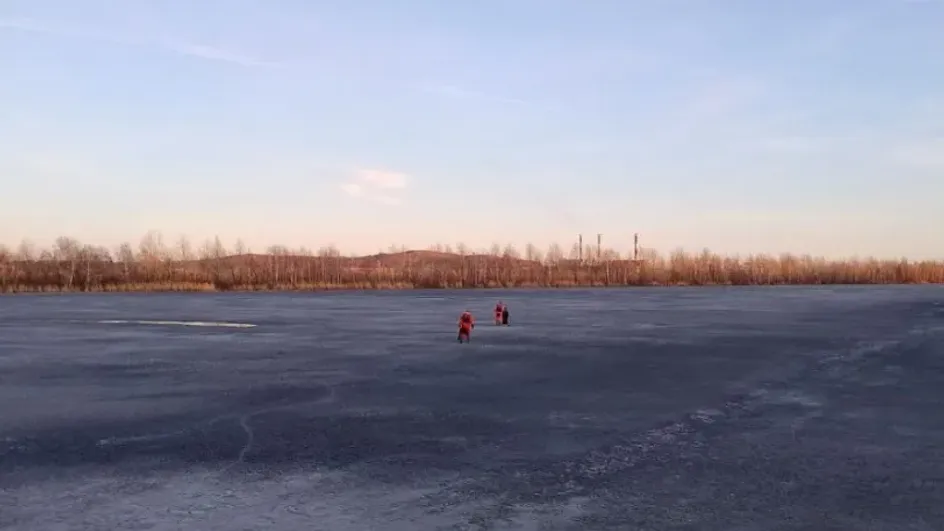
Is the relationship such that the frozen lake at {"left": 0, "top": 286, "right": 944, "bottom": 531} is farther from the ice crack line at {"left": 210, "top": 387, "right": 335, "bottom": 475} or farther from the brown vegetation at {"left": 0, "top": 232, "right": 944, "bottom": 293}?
the brown vegetation at {"left": 0, "top": 232, "right": 944, "bottom": 293}

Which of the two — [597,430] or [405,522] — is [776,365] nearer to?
[597,430]

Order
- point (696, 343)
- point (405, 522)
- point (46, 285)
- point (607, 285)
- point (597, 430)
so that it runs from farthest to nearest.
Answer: point (607, 285)
point (46, 285)
point (696, 343)
point (597, 430)
point (405, 522)

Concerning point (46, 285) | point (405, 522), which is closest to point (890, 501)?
point (405, 522)

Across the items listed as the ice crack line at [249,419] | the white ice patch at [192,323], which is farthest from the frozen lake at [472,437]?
the white ice patch at [192,323]

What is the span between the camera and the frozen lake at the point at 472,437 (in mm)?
5770

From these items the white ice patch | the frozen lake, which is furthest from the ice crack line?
the white ice patch

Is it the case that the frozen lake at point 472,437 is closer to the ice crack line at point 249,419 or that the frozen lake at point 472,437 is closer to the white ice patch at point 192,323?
the ice crack line at point 249,419

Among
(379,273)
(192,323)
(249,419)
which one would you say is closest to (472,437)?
(249,419)

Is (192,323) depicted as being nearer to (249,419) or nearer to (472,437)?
(249,419)

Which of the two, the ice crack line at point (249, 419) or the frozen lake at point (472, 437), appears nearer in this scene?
the frozen lake at point (472, 437)

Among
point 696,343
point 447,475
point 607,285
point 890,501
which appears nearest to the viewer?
point 890,501

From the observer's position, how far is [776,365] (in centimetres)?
1487

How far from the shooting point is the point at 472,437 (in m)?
8.42

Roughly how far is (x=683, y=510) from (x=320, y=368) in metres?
9.38
